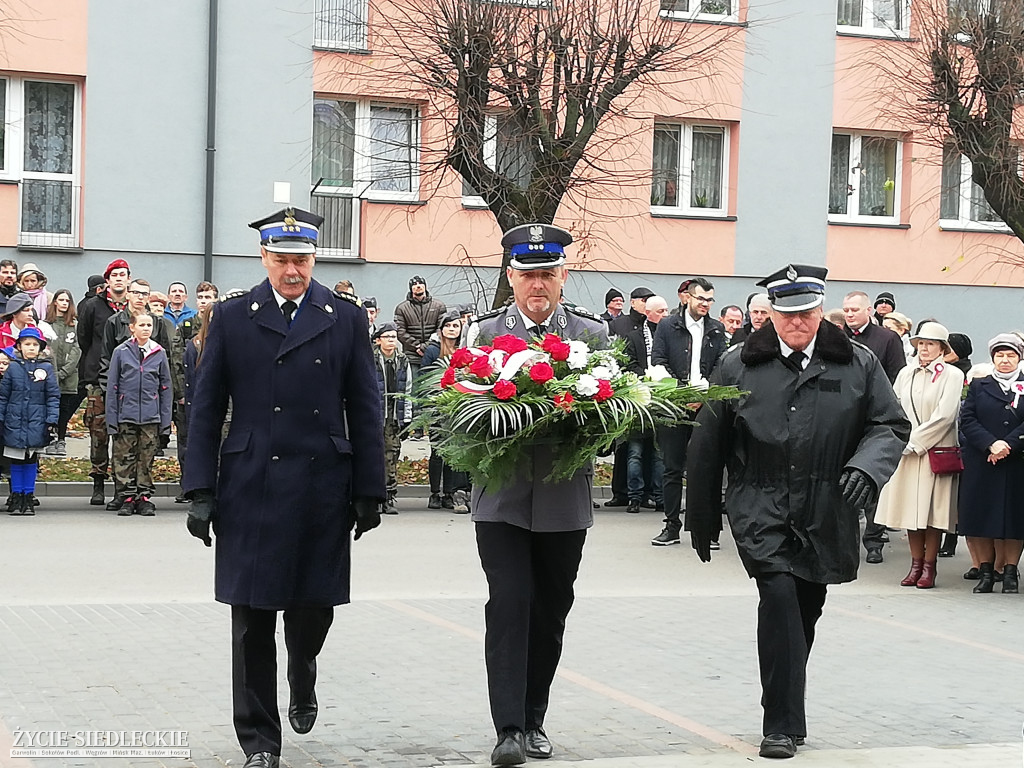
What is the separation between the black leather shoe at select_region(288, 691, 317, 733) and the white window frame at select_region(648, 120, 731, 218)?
21.7 m

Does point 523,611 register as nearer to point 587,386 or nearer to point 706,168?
point 587,386

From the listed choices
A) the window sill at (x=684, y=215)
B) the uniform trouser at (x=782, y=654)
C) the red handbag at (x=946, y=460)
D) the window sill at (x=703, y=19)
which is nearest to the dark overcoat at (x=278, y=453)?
the uniform trouser at (x=782, y=654)

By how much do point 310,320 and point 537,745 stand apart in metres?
1.99

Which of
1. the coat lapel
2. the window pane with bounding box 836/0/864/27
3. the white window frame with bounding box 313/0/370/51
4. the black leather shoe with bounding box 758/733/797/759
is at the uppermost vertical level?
the window pane with bounding box 836/0/864/27

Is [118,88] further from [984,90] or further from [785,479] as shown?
[785,479]

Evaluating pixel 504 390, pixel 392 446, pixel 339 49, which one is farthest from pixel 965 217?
pixel 504 390

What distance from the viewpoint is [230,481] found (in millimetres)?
6340

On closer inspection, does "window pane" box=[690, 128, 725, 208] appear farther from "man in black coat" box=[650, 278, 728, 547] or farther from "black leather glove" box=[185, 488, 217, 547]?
"black leather glove" box=[185, 488, 217, 547]

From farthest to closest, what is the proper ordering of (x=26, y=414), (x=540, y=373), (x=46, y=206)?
(x=46, y=206) → (x=26, y=414) → (x=540, y=373)

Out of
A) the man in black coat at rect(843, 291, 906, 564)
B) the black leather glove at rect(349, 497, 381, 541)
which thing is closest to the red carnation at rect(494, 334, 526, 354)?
the black leather glove at rect(349, 497, 381, 541)

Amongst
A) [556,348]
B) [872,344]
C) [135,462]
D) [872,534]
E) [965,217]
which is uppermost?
[965,217]

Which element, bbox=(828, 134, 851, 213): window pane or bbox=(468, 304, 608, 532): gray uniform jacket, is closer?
bbox=(468, 304, 608, 532): gray uniform jacket

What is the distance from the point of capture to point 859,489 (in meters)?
6.65

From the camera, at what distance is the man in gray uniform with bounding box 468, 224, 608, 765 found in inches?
253
